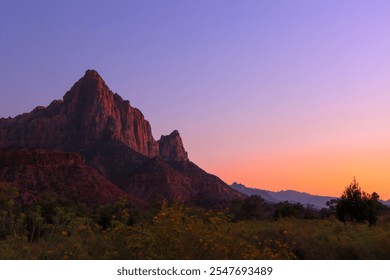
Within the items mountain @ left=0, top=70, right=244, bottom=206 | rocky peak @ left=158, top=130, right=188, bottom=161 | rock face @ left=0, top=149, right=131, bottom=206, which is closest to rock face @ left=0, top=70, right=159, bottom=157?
mountain @ left=0, top=70, right=244, bottom=206

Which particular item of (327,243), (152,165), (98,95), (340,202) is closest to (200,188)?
(152,165)

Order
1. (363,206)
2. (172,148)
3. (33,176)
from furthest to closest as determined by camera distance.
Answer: (172,148) < (33,176) < (363,206)

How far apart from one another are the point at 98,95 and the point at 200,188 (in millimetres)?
59700

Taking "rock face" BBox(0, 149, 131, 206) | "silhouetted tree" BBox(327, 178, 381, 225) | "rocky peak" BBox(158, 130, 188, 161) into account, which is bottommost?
"silhouetted tree" BBox(327, 178, 381, 225)

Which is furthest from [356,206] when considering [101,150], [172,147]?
[172,147]

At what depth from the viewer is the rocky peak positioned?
593ft

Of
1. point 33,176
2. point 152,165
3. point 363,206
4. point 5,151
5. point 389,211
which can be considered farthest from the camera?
point 152,165

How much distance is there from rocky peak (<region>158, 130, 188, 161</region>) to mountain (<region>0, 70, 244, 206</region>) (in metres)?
0.38

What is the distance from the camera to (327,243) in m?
12.8

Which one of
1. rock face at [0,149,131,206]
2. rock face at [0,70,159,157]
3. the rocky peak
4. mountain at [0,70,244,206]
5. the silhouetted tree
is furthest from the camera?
the rocky peak

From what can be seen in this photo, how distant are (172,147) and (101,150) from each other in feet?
221

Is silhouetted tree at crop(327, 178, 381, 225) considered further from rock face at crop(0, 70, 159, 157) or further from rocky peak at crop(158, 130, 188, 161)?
rocky peak at crop(158, 130, 188, 161)

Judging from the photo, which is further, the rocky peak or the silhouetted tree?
the rocky peak
